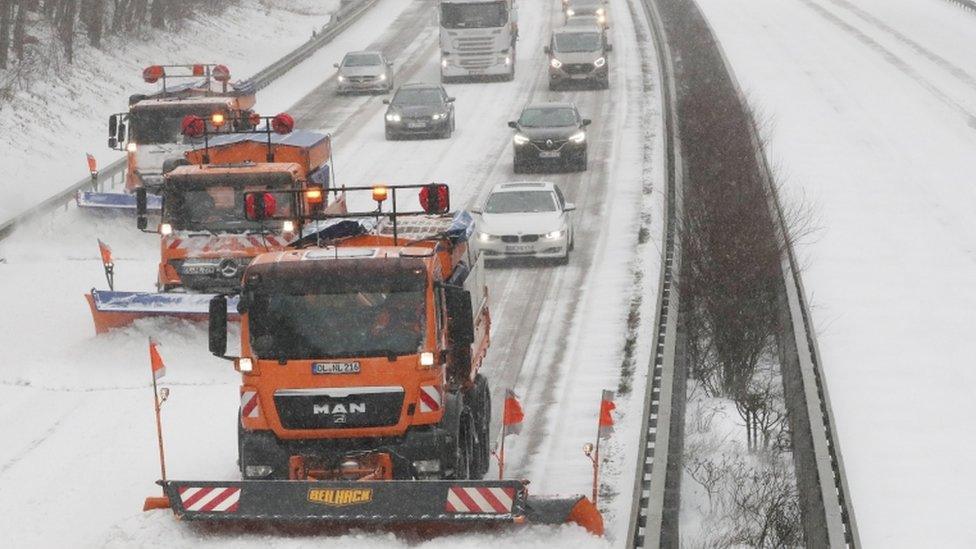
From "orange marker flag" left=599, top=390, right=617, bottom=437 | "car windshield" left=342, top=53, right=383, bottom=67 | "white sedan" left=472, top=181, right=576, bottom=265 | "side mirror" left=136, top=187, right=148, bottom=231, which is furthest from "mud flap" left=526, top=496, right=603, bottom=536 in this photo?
"car windshield" left=342, top=53, right=383, bottom=67

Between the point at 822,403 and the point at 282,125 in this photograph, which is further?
the point at 282,125

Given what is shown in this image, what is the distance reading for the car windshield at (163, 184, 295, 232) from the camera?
2172cm

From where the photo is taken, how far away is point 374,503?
12586mm

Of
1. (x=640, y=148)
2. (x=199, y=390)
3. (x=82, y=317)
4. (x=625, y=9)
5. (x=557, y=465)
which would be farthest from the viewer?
(x=625, y=9)

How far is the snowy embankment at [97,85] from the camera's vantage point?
3769 centimetres

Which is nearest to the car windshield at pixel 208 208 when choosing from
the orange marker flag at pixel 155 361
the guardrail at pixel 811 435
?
the orange marker flag at pixel 155 361

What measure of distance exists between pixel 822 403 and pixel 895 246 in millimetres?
15496

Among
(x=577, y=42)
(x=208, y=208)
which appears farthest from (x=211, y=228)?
(x=577, y=42)

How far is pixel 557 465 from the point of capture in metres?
16.9

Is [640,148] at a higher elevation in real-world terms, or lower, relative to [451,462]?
lower

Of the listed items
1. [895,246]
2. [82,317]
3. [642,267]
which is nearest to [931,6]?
[895,246]

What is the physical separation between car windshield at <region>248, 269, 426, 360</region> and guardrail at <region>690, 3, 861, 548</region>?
11.9ft

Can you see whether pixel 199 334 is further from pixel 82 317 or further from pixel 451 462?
pixel 451 462

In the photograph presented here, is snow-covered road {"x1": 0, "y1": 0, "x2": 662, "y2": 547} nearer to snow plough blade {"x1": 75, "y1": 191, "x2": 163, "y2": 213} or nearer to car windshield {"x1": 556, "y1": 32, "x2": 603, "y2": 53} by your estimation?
snow plough blade {"x1": 75, "y1": 191, "x2": 163, "y2": 213}
